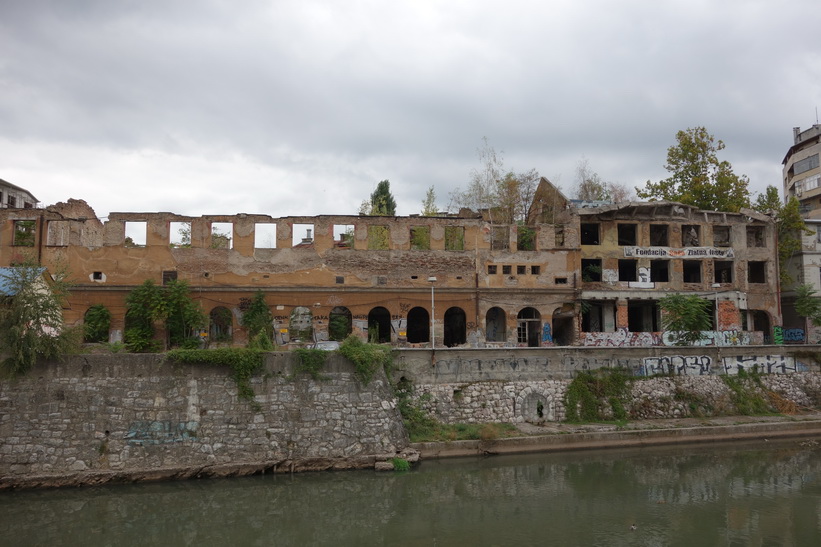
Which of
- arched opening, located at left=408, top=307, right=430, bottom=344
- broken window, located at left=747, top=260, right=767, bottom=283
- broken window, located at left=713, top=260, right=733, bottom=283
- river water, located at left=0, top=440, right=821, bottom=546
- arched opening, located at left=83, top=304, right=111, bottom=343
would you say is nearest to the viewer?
river water, located at left=0, top=440, right=821, bottom=546

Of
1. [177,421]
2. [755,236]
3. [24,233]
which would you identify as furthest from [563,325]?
[24,233]

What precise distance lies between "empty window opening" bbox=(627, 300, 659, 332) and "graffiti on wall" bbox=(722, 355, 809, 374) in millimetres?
7934

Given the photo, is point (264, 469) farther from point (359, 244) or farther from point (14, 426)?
point (359, 244)

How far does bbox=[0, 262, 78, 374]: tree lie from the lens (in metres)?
18.4

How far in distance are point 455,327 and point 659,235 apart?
489 inches

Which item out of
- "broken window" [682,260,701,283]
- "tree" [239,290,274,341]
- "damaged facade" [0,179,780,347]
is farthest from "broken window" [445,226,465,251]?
"broken window" [682,260,701,283]

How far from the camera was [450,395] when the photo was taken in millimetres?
23203

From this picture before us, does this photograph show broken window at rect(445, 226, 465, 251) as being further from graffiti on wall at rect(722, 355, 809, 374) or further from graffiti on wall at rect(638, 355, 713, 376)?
graffiti on wall at rect(722, 355, 809, 374)

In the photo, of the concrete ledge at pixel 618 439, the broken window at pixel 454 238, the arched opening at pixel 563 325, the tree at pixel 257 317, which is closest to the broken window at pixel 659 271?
the arched opening at pixel 563 325

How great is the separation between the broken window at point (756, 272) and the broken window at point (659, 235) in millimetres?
5052

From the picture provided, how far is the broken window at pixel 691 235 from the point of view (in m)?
34.8

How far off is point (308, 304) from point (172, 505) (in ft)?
45.2

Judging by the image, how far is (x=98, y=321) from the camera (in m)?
28.3

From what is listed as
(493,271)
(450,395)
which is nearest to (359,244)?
(493,271)
